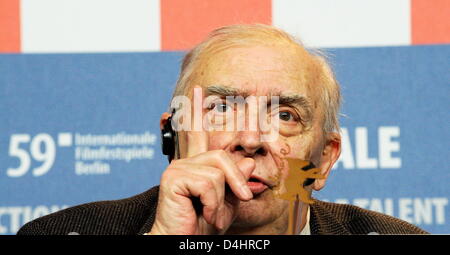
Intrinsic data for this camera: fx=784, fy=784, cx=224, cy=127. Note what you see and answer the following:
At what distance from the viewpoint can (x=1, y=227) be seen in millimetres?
2000

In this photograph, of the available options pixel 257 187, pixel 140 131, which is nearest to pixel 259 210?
pixel 257 187

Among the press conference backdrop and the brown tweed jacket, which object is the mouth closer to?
the brown tweed jacket

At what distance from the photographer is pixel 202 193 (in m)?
1.20

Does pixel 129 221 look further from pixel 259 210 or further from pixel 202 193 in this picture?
pixel 202 193

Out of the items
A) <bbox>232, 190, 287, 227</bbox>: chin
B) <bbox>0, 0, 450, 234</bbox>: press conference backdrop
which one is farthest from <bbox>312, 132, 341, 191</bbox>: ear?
<bbox>0, 0, 450, 234</bbox>: press conference backdrop

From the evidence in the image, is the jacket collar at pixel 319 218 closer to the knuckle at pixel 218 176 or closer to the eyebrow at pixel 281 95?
the eyebrow at pixel 281 95

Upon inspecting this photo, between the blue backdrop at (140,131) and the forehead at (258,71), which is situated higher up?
the forehead at (258,71)

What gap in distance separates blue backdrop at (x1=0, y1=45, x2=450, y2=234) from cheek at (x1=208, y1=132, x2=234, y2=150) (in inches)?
24.1

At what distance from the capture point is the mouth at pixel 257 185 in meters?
1.36

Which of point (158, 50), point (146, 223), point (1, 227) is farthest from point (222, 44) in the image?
point (1, 227)

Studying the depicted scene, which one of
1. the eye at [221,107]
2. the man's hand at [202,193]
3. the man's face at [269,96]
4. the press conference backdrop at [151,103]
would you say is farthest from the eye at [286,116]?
the press conference backdrop at [151,103]

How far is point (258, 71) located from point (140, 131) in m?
0.60
